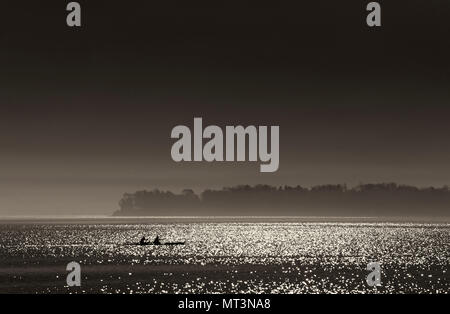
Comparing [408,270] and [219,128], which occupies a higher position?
[219,128]

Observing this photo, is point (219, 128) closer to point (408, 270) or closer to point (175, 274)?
point (175, 274)

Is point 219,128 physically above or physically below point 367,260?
above

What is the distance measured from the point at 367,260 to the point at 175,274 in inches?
2231

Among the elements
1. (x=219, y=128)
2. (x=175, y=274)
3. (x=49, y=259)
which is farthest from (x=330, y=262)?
(x=219, y=128)

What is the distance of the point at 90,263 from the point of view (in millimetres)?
138750

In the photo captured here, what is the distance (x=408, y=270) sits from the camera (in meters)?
124
